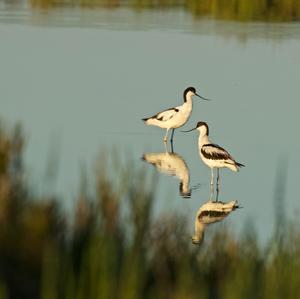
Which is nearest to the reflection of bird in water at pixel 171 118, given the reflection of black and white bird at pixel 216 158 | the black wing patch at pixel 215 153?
the reflection of black and white bird at pixel 216 158

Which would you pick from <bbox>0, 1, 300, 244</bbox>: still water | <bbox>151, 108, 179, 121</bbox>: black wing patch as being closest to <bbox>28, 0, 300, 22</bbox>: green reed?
<bbox>0, 1, 300, 244</bbox>: still water

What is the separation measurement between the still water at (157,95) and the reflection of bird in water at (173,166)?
0.07m

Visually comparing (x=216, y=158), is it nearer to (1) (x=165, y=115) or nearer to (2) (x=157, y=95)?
(1) (x=165, y=115)

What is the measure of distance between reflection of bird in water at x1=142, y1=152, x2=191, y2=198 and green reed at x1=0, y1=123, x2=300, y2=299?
447 cm

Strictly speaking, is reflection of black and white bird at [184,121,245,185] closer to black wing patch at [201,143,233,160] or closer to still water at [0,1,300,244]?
black wing patch at [201,143,233,160]

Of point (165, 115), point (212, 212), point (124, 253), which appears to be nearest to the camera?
point (124, 253)

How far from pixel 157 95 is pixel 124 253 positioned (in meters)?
11.1

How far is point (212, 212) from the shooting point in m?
10.1

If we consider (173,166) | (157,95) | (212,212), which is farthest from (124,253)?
(157,95)

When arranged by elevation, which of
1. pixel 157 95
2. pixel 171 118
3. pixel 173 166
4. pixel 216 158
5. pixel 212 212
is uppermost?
pixel 157 95

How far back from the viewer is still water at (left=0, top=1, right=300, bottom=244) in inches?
436

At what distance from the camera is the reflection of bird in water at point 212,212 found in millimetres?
9438

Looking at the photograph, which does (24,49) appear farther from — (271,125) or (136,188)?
(136,188)

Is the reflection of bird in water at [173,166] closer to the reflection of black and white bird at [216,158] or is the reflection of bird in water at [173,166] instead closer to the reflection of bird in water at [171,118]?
the reflection of black and white bird at [216,158]
